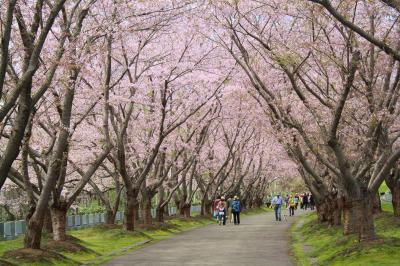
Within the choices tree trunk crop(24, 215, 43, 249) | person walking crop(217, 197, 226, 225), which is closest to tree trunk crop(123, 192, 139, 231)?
tree trunk crop(24, 215, 43, 249)

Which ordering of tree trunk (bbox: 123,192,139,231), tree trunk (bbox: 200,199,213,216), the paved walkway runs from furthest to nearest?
tree trunk (bbox: 200,199,213,216) → tree trunk (bbox: 123,192,139,231) → the paved walkway

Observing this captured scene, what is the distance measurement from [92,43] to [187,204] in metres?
29.8

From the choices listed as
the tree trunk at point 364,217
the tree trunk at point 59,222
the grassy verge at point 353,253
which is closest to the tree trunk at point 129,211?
the tree trunk at point 59,222

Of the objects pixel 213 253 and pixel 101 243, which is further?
pixel 101 243

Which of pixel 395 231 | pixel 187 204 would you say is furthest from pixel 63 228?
pixel 187 204

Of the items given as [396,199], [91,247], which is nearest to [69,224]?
[91,247]

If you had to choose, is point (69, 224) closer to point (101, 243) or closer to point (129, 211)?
point (129, 211)

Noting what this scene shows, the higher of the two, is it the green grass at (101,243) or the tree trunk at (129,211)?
the tree trunk at (129,211)

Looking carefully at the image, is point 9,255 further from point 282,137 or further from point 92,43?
point 282,137

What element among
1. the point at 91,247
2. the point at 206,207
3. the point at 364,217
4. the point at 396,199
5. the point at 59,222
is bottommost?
the point at 91,247

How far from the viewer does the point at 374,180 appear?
15336mm

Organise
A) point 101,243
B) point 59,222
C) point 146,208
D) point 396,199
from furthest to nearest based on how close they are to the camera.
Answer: point 146,208
point 396,199
point 101,243
point 59,222

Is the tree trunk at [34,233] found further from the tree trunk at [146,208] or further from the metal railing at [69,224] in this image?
the tree trunk at [146,208]

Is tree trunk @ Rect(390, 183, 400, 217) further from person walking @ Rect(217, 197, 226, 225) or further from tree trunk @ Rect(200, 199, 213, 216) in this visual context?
tree trunk @ Rect(200, 199, 213, 216)
